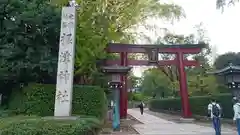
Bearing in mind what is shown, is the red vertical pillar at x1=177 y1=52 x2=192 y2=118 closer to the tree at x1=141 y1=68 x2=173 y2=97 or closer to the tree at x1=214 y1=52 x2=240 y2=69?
the tree at x1=214 y1=52 x2=240 y2=69

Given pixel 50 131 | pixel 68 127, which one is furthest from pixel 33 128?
pixel 68 127

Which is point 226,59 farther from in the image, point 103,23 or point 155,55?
point 103,23

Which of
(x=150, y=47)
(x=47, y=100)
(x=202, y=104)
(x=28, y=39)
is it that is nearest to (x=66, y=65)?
(x=47, y=100)

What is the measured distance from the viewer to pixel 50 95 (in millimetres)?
12969

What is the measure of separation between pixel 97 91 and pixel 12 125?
5920 millimetres

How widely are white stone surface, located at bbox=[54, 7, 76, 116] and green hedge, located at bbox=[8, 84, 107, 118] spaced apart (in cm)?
177

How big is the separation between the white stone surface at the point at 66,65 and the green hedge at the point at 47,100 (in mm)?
1768

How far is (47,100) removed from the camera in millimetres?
12945

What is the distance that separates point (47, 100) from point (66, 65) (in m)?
2.43

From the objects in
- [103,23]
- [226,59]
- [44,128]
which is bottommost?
[44,128]

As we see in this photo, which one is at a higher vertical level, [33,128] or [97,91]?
[97,91]

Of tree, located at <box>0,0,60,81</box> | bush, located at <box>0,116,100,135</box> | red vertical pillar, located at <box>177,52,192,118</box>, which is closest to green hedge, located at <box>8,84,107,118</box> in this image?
tree, located at <box>0,0,60,81</box>

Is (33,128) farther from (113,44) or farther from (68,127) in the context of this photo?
(113,44)

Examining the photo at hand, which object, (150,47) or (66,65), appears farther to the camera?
(150,47)
